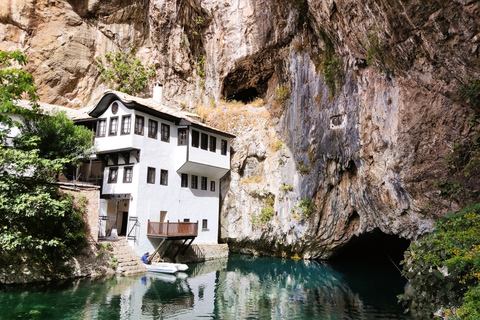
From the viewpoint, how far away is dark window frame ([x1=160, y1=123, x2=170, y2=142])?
2686 centimetres

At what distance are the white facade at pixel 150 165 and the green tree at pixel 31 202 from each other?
4.46 meters

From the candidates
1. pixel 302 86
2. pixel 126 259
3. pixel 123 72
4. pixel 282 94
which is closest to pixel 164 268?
pixel 126 259

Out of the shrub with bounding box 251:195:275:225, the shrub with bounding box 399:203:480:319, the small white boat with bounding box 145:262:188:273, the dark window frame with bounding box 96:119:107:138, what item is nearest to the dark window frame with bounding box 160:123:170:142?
the dark window frame with bounding box 96:119:107:138

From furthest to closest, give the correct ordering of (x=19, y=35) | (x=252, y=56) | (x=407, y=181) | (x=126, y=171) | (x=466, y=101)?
(x=252, y=56)
(x=19, y=35)
(x=126, y=171)
(x=407, y=181)
(x=466, y=101)

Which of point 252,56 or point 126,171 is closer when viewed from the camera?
point 126,171

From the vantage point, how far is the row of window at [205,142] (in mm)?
28147

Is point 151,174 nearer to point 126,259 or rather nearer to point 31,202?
point 126,259

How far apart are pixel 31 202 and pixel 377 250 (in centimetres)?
3183

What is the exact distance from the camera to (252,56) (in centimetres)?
3422

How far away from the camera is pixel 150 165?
84.0 ft

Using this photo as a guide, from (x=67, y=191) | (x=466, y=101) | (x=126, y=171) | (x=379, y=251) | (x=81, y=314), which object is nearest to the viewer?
(x=81, y=314)

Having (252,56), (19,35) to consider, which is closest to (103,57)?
(19,35)

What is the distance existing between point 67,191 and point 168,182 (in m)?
7.73

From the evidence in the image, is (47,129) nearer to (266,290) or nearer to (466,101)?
(266,290)
